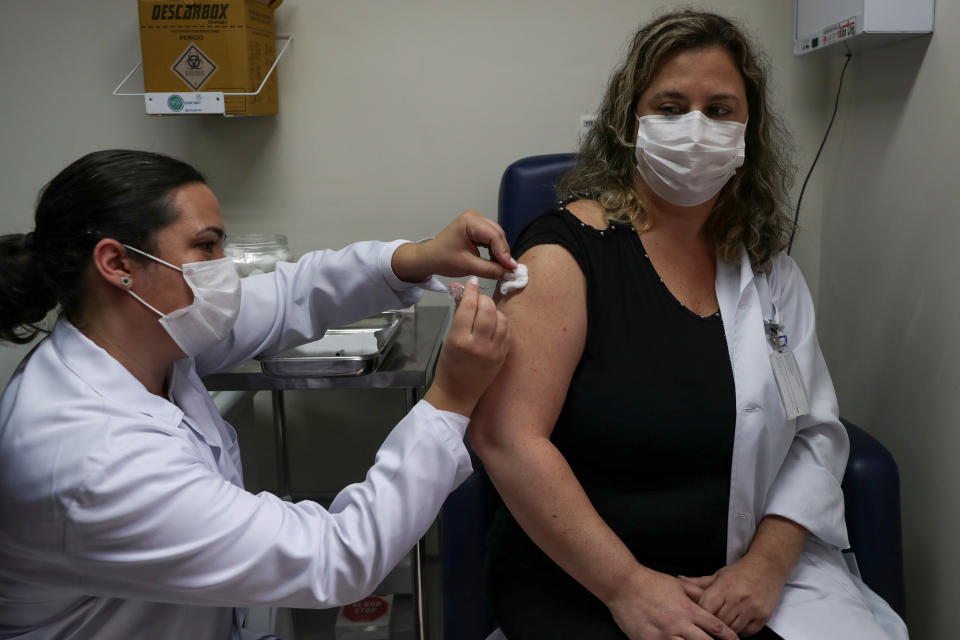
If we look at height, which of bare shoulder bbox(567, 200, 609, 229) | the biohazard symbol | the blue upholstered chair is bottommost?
the blue upholstered chair

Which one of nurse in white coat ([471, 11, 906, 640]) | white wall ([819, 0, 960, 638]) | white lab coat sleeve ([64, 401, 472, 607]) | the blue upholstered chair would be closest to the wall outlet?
white wall ([819, 0, 960, 638])

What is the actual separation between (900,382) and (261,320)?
1343 millimetres

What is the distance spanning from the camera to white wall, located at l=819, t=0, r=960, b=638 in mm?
1524

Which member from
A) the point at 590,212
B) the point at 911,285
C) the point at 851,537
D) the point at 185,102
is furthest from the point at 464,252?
the point at 185,102

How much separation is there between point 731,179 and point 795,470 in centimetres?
53

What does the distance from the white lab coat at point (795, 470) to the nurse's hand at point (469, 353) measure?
456 mm

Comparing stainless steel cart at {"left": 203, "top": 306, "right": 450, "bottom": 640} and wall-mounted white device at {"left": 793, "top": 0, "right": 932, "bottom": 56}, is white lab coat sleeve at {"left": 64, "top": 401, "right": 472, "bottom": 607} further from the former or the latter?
wall-mounted white device at {"left": 793, "top": 0, "right": 932, "bottom": 56}

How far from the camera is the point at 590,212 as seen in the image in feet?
4.49

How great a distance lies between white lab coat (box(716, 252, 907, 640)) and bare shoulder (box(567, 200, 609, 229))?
230 millimetres

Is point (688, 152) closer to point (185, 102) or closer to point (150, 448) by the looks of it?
point (150, 448)

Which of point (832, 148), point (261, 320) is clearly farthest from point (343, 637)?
point (832, 148)

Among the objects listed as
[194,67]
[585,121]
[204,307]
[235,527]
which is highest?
[194,67]

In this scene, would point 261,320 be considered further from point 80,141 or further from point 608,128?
point 80,141

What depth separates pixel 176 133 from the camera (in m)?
2.34
